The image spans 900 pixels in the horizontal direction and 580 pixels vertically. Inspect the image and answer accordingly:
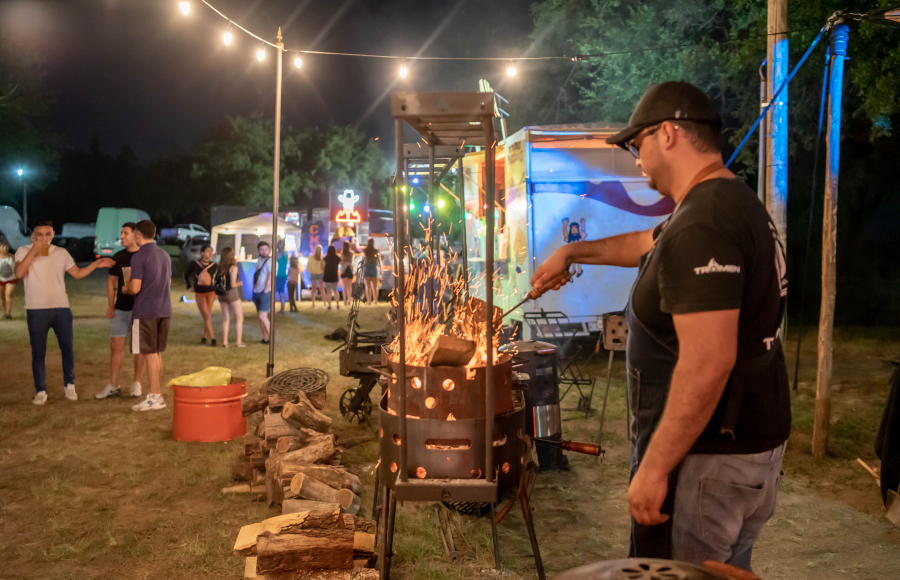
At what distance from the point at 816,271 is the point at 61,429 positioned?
1937 cm

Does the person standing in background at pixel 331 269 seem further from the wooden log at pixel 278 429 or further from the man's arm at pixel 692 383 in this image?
the man's arm at pixel 692 383

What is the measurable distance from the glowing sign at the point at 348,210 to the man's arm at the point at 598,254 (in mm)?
22971

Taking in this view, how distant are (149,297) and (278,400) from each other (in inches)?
98.9

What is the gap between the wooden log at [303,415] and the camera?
5441mm

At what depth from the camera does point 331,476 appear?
4840 mm

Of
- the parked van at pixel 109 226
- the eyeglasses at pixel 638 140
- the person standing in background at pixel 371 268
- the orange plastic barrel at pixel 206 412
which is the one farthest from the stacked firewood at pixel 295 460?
the parked van at pixel 109 226

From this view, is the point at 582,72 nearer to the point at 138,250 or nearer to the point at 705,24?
the point at 705,24

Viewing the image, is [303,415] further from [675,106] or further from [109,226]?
[109,226]

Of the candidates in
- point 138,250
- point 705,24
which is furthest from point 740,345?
point 705,24

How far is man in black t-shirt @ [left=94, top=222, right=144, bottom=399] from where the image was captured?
302 inches

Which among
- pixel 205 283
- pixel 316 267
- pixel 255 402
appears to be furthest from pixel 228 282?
pixel 316 267

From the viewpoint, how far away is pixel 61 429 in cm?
683

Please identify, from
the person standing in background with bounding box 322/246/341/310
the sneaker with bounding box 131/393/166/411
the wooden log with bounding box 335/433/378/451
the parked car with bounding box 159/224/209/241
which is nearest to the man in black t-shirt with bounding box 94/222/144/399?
the sneaker with bounding box 131/393/166/411

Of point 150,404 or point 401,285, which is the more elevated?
point 401,285
